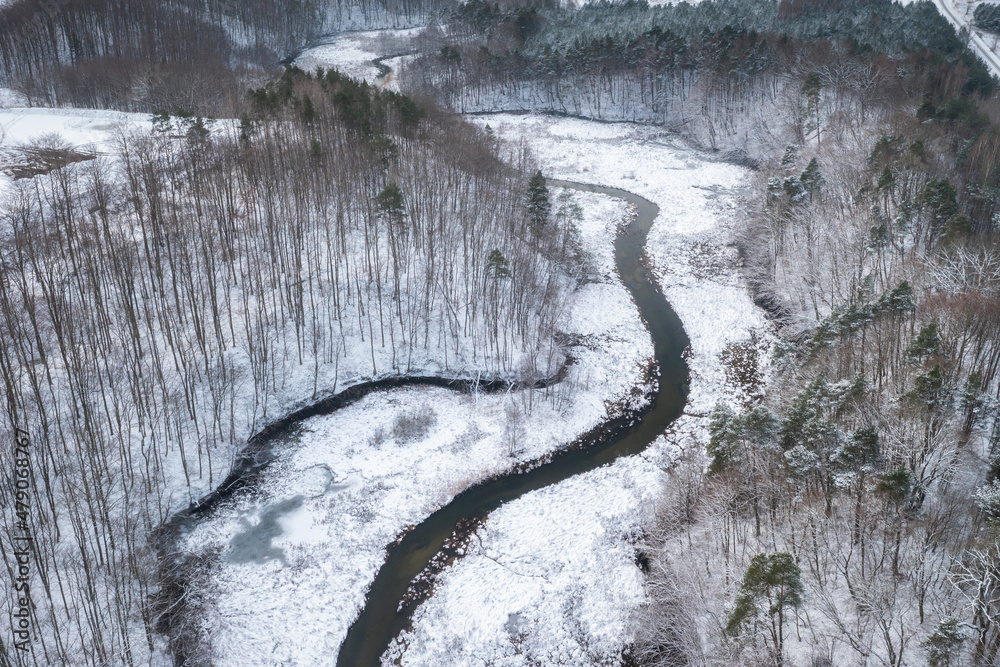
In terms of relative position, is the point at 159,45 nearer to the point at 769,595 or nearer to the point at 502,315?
the point at 502,315

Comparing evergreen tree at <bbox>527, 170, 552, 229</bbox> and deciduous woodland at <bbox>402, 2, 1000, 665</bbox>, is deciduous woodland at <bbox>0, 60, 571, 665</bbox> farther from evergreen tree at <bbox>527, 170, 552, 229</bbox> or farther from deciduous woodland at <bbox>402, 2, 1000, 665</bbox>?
deciduous woodland at <bbox>402, 2, 1000, 665</bbox>

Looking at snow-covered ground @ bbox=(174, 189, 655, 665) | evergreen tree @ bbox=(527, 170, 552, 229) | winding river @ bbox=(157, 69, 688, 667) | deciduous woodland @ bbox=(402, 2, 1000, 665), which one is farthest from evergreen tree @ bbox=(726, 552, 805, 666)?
evergreen tree @ bbox=(527, 170, 552, 229)

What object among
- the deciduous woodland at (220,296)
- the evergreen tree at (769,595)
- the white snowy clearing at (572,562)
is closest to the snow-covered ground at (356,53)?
the deciduous woodland at (220,296)

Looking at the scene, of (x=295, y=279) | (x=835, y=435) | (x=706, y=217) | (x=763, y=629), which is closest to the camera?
(x=763, y=629)

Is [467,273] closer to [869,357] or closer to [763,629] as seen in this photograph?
[869,357]

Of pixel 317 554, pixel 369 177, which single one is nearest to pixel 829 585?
pixel 317 554

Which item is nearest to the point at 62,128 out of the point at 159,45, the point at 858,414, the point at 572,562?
the point at 159,45
